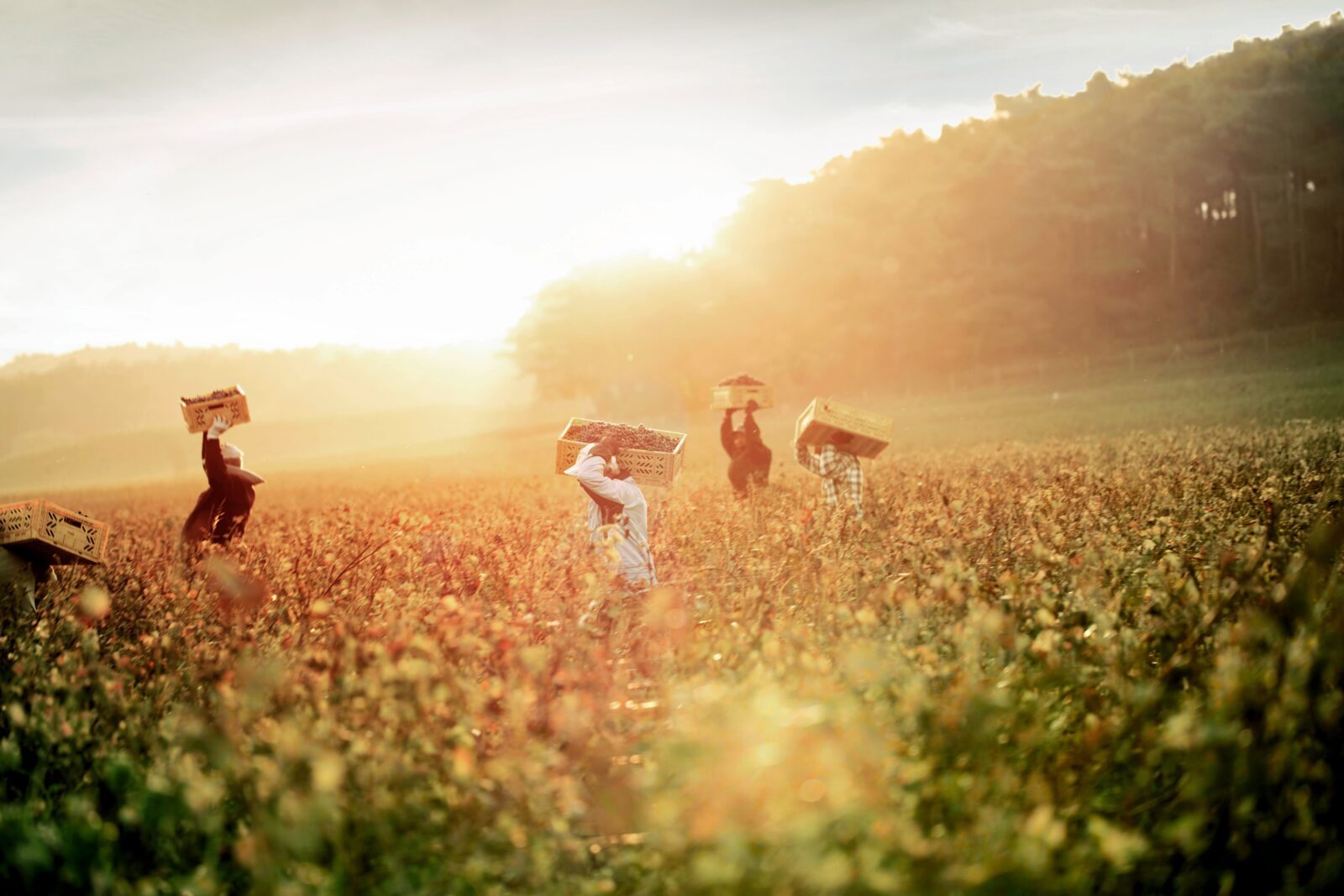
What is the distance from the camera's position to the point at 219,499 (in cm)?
786

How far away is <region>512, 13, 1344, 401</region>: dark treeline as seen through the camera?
144ft

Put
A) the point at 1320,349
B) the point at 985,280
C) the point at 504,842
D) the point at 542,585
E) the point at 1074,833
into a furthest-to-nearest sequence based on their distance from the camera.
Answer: the point at 985,280 < the point at 1320,349 < the point at 542,585 < the point at 1074,833 < the point at 504,842

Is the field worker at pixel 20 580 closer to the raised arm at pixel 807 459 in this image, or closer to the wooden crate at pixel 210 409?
the wooden crate at pixel 210 409

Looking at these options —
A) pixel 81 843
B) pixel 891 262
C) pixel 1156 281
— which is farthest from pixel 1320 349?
pixel 81 843

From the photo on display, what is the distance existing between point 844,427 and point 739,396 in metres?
1.57

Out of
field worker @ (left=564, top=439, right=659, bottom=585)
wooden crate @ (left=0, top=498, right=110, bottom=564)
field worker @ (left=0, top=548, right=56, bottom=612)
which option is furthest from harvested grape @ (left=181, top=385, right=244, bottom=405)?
field worker @ (left=564, top=439, right=659, bottom=585)

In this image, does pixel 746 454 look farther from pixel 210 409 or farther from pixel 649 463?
pixel 210 409

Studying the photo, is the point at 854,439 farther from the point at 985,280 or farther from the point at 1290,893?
the point at 985,280

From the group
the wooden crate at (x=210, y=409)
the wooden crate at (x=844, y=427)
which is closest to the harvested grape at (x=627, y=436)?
the wooden crate at (x=844, y=427)

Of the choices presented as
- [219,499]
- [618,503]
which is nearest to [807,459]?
[618,503]

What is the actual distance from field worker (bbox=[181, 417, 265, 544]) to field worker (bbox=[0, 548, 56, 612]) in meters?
1.13

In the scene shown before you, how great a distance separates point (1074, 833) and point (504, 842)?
1.96 metres

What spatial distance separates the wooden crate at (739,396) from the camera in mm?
10078

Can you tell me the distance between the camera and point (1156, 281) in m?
46.3
